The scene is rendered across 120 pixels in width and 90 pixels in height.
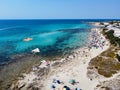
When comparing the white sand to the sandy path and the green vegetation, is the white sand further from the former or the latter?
the green vegetation

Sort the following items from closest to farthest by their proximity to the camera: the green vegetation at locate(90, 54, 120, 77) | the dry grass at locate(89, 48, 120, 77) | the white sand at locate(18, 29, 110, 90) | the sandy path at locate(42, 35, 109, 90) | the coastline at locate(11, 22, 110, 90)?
the sandy path at locate(42, 35, 109, 90) → the white sand at locate(18, 29, 110, 90) → the coastline at locate(11, 22, 110, 90) → the green vegetation at locate(90, 54, 120, 77) → the dry grass at locate(89, 48, 120, 77)

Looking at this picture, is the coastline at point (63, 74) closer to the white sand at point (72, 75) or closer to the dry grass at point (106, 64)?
the white sand at point (72, 75)

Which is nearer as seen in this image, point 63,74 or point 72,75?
point 72,75

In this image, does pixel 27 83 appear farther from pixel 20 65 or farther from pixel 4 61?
pixel 4 61

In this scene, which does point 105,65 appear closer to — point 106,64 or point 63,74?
point 106,64

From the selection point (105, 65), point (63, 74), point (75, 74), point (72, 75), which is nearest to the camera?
point (72, 75)

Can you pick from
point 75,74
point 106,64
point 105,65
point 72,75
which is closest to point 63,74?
point 72,75

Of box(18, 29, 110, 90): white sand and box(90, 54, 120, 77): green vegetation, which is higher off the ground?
box(90, 54, 120, 77): green vegetation

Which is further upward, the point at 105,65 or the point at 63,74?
the point at 105,65

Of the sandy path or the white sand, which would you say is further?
the white sand

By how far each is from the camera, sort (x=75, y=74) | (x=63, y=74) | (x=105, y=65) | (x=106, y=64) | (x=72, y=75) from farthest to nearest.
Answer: (x=106, y=64), (x=105, y=65), (x=63, y=74), (x=75, y=74), (x=72, y=75)

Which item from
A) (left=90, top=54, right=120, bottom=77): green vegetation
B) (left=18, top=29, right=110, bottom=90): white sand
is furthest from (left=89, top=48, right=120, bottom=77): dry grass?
(left=18, top=29, right=110, bottom=90): white sand

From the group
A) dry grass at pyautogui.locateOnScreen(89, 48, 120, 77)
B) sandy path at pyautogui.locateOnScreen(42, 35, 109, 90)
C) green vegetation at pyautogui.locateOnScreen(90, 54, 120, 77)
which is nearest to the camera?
sandy path at pyautogui.locateOnScreen(42, 35, 109, 90)
